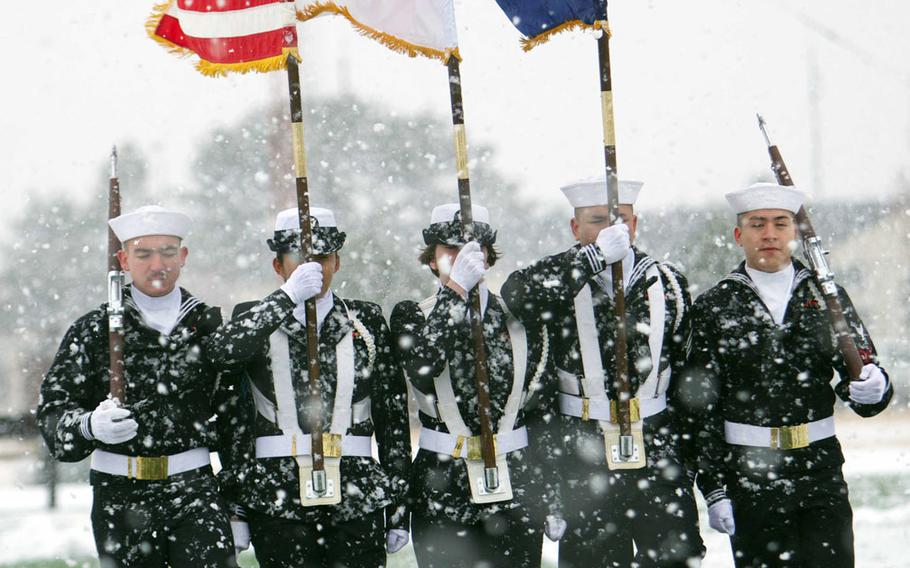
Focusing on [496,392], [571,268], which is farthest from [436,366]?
[571,268]

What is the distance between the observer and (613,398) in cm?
532

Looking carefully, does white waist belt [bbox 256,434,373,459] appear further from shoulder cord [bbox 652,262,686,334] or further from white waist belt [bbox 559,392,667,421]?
shoulder cord [bbox 652,262,686,334]

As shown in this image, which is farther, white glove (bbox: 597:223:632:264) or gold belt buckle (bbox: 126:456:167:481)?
white glove (bbox: 597:223:632:264)

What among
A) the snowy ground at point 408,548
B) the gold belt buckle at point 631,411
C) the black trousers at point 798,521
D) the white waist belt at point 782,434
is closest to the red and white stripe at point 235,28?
the gold belt buckle at point 631,411

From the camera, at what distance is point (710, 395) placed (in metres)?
5.46

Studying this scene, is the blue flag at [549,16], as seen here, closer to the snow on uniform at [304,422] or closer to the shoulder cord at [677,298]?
the shoulder cord at [677,298]

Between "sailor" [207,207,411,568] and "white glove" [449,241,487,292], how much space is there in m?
0.45

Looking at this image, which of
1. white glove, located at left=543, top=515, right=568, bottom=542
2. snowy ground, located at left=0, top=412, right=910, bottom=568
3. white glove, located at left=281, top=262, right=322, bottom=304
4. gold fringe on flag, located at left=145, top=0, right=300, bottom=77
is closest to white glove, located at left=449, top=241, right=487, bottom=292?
white glove, located at left=281, top=262, right=322, bottom=304

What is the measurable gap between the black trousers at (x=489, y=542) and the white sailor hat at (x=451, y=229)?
3.95 feet

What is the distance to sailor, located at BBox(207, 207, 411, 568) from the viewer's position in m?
4.96

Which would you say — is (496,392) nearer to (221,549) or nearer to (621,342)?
(621,342)

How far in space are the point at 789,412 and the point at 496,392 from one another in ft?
4.36

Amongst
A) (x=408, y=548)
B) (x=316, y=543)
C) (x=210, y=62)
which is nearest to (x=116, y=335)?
(x=316, y=543)

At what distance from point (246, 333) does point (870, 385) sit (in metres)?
2.67
